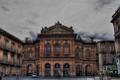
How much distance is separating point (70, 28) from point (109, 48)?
12084mm

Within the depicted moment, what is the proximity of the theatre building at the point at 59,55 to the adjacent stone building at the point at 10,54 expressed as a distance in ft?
14.5

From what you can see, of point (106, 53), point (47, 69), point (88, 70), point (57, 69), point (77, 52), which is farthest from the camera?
point (88, 70)

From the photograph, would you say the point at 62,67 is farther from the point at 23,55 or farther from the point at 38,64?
the point at 23,55

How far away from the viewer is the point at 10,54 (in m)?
52.1

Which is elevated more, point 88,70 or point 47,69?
point 47,69

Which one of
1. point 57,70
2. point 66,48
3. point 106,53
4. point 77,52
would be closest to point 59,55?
point 66,48

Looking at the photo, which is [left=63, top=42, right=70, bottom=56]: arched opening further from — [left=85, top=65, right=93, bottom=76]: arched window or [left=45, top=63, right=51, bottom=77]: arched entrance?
[left=85, top=65, right=93, bottom=76]: arched window

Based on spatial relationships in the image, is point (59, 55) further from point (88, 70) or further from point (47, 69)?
point (88, 70)

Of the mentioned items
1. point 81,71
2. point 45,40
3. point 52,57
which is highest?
point 45,40

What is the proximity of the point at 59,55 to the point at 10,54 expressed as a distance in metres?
12.4

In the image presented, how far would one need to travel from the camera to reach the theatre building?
53969 millimetres

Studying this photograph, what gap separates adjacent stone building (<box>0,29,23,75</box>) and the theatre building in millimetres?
4406

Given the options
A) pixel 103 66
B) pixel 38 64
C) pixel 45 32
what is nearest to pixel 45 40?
pixel 45 32

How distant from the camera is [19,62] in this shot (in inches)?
2259
